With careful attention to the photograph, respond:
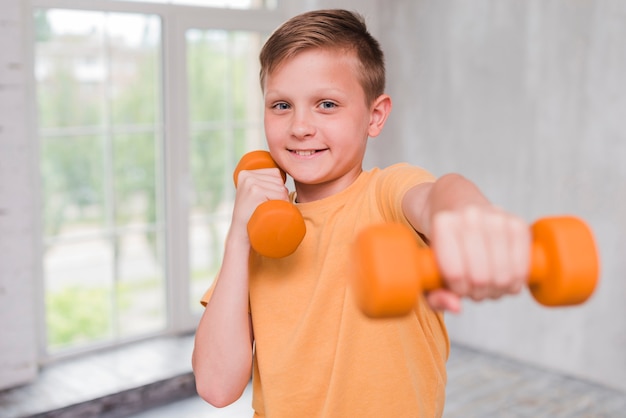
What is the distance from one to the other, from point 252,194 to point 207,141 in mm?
2990

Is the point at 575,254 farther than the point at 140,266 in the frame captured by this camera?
No

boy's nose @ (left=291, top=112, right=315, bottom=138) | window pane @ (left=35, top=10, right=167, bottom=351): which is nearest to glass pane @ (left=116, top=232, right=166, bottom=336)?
window pane @ (left=35, top=10, right=167, bottom=351)

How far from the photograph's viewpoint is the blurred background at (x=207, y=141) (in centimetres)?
335

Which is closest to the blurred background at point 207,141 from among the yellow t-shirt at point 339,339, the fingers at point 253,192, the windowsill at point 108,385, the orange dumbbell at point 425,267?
the windowsill at point 108,385

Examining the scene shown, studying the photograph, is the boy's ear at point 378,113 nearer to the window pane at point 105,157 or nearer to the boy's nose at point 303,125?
the boy's nose at point 303,125

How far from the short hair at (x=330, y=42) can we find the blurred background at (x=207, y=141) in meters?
2.34

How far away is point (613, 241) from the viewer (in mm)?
3484

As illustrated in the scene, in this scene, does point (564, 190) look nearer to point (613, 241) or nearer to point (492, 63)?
point (613, 241)

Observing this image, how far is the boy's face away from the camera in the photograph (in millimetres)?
1066

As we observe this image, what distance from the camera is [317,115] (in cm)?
107

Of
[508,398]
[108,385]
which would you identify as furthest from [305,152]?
[508,398]

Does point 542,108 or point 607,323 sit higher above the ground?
point 542,108

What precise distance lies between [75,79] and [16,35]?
2.32 ft

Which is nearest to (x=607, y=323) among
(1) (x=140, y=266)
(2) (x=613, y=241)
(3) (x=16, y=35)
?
(2) (x=613, y=241)
